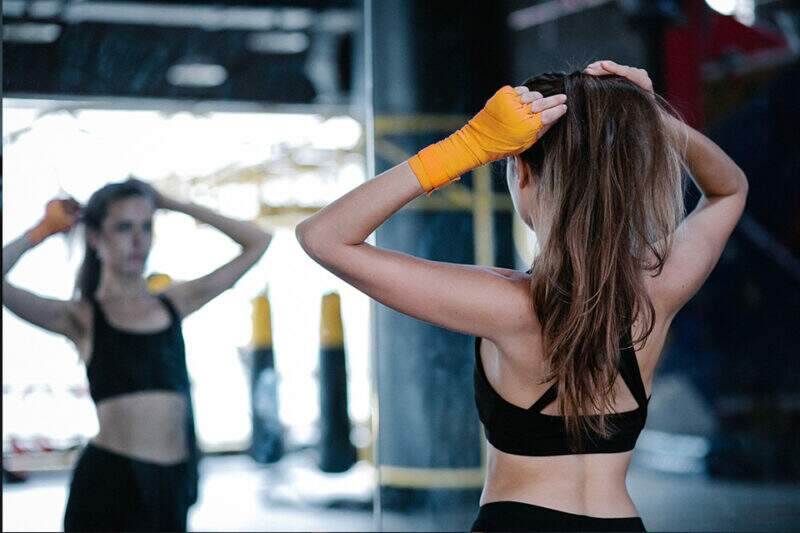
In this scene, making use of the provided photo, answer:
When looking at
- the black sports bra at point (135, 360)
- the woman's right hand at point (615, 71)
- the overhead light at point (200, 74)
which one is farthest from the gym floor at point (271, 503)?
the woman's right hand at point (615, 71)

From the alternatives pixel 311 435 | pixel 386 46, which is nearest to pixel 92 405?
pixel 311 435

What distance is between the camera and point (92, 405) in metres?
2.24

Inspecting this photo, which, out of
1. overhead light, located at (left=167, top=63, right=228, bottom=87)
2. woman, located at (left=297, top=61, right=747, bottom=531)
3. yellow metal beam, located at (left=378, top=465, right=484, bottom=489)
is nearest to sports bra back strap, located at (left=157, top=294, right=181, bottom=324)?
overhead light, located at (left=167, top=63, right=228, bottom=87)

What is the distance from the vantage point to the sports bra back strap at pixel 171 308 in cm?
229

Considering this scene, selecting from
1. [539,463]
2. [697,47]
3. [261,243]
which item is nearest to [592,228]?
[539,463]

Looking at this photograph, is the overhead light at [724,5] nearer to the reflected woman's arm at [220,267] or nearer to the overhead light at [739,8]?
the overhead light at [739,8]

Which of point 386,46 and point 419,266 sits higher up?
point 386,46

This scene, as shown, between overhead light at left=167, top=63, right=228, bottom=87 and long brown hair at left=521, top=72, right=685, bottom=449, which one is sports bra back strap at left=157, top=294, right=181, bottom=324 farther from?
long brown hair at left=521, top=72, right=685, bottom=449

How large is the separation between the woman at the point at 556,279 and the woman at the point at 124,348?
3.48 ft

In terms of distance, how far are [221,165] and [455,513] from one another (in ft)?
3.55

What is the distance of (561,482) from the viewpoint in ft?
4.50

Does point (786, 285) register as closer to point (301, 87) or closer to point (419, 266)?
point (301, 87)

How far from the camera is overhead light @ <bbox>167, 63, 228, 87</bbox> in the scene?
7.70 ft

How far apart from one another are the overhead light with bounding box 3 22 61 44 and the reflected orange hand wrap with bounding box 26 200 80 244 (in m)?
0.39
